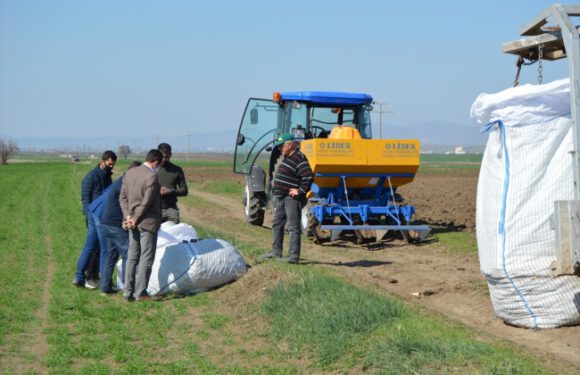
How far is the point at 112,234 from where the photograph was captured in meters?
9.55

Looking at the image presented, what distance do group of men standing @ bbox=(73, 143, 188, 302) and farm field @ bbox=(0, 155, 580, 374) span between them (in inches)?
→ 12.5

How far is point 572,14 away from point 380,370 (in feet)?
9.49

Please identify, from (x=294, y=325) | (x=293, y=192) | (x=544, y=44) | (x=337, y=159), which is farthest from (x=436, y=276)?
(x=544, y=44)

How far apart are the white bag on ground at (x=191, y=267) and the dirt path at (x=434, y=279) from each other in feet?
4.56

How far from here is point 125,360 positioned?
269 inches

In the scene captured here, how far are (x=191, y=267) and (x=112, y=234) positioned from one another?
101 centimetres

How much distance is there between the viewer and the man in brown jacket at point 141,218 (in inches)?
352

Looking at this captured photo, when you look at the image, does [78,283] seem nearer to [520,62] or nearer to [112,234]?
[112,234]

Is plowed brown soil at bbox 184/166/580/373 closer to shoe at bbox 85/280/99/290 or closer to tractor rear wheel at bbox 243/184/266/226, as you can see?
tractor rear wheel at bbox 243/184/266/226

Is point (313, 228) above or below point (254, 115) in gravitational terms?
below

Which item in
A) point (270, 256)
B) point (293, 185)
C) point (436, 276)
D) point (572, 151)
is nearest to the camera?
point (572, 151)

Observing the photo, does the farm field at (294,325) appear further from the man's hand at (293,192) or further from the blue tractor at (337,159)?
the blue tractor at (337,159)

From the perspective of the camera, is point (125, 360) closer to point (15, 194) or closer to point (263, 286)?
point (263, 286)

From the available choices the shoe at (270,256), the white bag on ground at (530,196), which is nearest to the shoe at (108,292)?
the shoe at (270,256)
